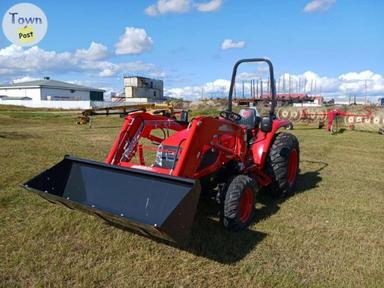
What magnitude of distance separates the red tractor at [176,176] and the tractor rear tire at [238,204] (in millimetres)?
11

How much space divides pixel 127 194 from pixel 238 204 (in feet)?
3.94

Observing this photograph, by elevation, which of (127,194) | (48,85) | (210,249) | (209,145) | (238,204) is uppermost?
(48,85)

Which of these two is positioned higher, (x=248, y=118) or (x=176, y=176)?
(x=248, y=118)

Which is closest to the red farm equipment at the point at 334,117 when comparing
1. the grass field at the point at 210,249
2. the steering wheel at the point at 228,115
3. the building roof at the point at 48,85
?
the grass field at the point at 210,249

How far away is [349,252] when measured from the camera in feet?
13.6

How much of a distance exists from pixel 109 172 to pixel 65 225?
891mm

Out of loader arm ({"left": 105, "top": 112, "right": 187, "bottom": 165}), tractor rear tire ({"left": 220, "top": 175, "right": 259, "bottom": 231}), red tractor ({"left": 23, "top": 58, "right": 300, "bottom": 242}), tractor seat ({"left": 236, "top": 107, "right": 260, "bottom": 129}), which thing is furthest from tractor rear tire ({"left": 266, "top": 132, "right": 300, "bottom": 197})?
loader arm ({"left": 105, "top": 112, "right": 187, "bottom": 165})

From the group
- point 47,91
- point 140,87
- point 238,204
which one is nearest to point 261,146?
point 238,204

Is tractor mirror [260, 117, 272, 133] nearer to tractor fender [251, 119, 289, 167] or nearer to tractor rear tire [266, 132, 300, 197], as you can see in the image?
tractor fender [251, 119, 289, 167]

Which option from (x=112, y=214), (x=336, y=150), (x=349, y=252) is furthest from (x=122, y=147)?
(x=336, y=150)

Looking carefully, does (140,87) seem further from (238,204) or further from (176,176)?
(176,176)

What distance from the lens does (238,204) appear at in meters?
4.40

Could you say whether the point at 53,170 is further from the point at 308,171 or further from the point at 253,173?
the point at 308,171

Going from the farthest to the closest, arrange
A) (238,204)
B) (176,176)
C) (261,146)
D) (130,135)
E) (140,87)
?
1. (140,87)
2. (261,146)
3. (130,135)
4. (238,204)
5. (176,176)
